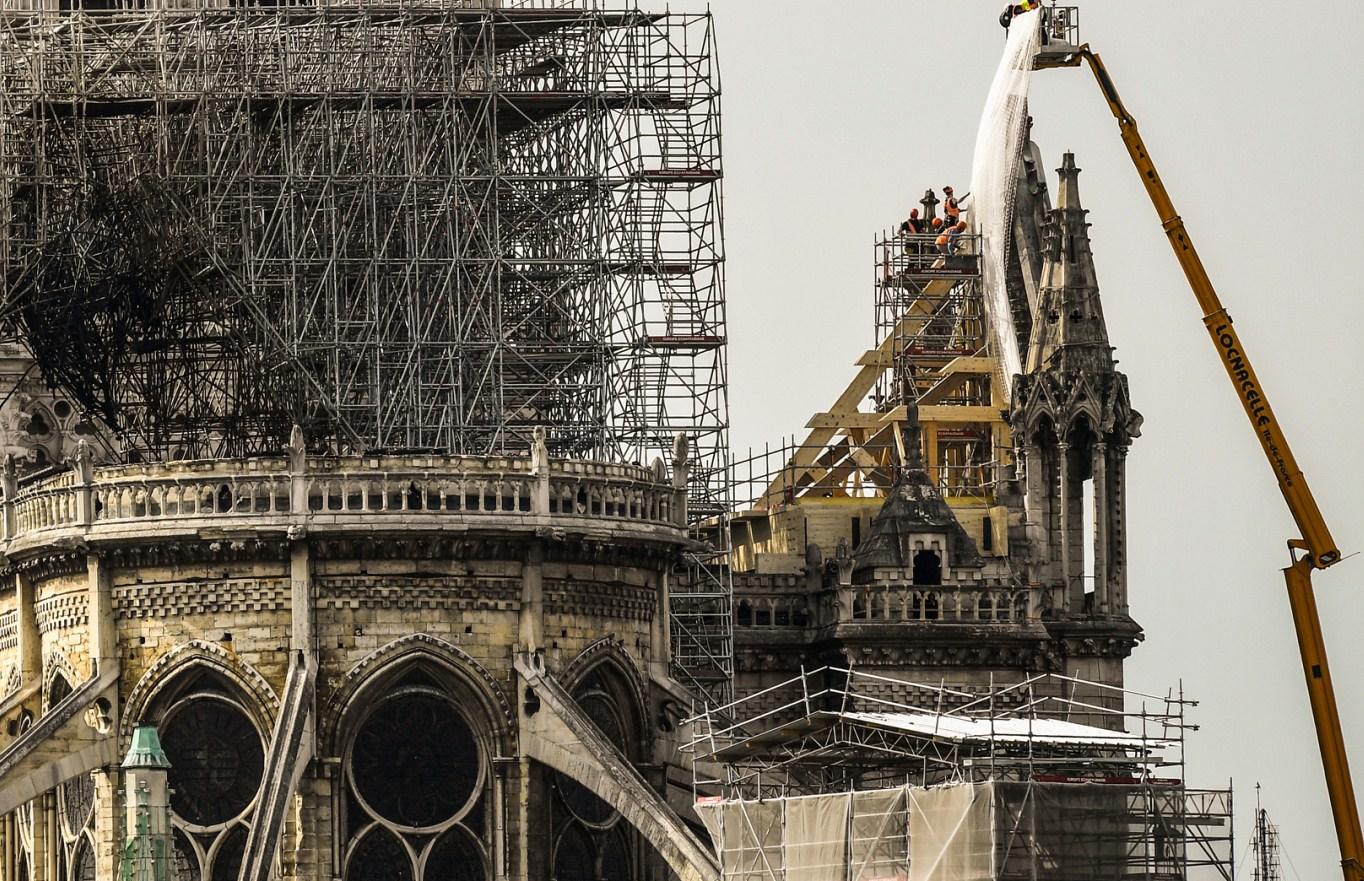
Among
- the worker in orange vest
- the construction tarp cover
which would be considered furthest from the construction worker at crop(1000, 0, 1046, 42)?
the construction tarp cover

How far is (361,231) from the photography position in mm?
100812

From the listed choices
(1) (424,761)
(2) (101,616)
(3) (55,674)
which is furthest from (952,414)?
(2) (101,616)

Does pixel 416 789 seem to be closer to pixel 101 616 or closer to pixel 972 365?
pixel 101 616

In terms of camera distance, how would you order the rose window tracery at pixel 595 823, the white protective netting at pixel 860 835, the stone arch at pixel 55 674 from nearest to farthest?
the white protective netting at pixel 860 835, the rose window tracery at pixel 595 823, the stone arch at pixel 55 674

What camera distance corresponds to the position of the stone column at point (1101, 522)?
107 m

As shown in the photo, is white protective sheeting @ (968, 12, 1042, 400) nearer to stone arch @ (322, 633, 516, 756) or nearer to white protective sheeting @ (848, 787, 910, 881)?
stone arch @ (322, 633, 516, 756)

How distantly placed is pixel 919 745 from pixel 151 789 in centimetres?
1363

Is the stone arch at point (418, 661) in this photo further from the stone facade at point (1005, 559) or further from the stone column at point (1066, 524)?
the stone column at point (1066, 524)

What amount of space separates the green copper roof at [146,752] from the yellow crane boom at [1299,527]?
23.4 m

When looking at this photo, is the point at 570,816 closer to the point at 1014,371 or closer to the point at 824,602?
the point at 824,602

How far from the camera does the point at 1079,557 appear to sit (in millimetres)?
107375

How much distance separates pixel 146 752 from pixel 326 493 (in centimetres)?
689

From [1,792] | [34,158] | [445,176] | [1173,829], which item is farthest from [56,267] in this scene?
[1173,829]

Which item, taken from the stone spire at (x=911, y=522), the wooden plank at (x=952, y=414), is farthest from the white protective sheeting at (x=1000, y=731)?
the wooden plank at (x=952, y=414)
